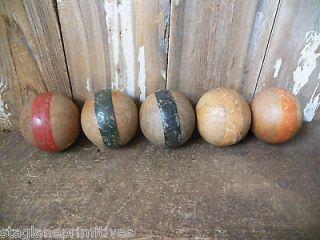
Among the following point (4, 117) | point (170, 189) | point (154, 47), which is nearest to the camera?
point (170, 189)

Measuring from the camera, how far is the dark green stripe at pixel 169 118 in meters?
1.11

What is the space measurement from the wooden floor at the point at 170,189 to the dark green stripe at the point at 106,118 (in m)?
0.11

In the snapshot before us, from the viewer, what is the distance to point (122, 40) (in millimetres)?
1146

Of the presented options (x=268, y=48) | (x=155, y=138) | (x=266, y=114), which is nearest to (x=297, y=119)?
(x=266, y=114)

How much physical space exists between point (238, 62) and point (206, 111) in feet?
0.86

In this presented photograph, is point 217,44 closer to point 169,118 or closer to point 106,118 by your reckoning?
point 169,118

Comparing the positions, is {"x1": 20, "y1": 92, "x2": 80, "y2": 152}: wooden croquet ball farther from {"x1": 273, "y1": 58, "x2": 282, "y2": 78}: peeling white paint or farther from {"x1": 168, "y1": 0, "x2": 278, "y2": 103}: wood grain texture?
{"x1": 273, "y1": 58, "x2": 282, "y2": 78}: peeling white paint

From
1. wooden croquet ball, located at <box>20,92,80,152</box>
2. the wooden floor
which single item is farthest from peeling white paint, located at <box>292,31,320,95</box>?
wooden croquet ball, located at <box>20,92,80,152</box>

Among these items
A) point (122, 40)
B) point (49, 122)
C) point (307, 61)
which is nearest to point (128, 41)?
point (122, 40)

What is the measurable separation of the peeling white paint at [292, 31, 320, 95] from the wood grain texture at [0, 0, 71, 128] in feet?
3.22

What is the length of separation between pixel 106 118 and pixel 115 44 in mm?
302

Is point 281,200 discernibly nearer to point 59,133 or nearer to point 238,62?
point 238,62

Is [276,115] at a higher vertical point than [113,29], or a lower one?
lower

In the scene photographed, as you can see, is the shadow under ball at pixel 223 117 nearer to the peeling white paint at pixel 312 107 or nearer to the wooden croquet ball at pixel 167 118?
the wooden croquet ball at pixel 167 118
